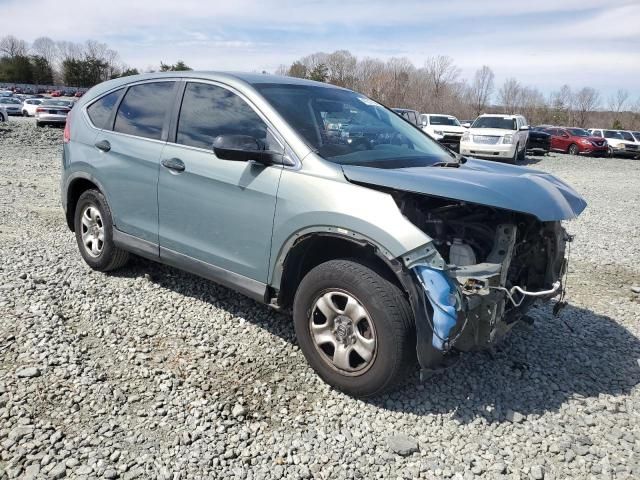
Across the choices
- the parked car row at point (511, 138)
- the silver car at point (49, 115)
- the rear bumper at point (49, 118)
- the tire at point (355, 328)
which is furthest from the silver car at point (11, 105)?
the tire at point (355, 328)

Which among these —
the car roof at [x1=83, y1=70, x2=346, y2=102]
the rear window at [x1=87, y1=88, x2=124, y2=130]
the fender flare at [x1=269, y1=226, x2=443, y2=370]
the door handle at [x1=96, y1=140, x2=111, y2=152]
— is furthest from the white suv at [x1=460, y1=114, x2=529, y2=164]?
the fender flare at [x1=269, y1=226, x2=443, y2=370]

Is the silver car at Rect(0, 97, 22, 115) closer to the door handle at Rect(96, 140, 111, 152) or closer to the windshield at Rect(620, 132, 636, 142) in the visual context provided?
the door handle at Rect(96, 140, 111, 152)

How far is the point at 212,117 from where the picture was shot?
386 cm

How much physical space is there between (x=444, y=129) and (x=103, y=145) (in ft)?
68.4

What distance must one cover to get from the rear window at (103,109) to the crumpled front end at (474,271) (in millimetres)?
3008

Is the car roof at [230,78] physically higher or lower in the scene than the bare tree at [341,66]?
lower

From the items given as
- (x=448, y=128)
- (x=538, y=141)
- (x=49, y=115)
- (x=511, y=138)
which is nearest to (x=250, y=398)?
(x=511, y=138)

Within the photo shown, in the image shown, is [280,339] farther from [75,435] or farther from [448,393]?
[75,435]

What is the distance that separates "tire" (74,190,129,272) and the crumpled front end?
2.91 m

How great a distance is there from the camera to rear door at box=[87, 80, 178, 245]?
4180 millimetres

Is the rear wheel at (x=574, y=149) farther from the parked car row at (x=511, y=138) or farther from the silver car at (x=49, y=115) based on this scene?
the silver car at (x=49, y=115)

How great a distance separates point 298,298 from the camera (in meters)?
3.34

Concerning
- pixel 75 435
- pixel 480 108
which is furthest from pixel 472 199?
pixel 480 108

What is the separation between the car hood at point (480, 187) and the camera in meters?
2.85
